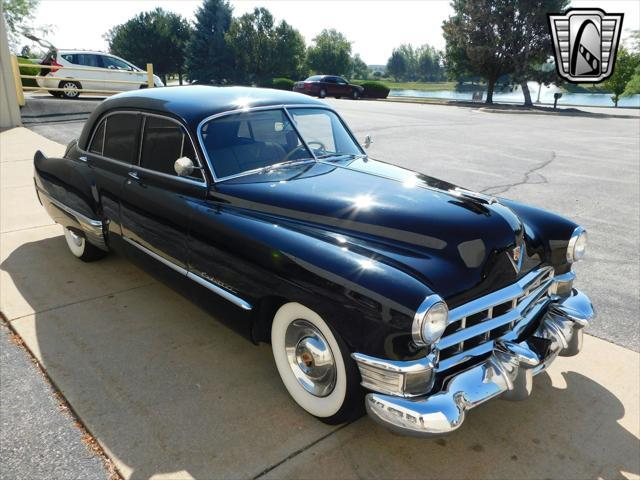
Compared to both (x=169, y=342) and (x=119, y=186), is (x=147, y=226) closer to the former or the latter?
(x=119, y=186)

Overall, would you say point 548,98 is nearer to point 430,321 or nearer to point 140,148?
point 140,148

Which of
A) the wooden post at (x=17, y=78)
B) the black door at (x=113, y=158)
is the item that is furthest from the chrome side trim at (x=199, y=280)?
the wooden post at (x=17, y=78)

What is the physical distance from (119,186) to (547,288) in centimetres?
328

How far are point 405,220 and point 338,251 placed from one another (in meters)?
0.49

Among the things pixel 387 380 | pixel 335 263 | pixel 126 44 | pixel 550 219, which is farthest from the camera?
pixel 126 44

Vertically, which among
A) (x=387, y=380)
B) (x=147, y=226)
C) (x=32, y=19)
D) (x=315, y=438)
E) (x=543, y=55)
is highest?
(x=32, y=19)

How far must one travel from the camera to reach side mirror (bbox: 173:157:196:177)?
3.24 m

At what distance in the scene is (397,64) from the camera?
132m

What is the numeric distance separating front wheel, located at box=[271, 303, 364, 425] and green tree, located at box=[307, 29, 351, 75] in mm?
72643

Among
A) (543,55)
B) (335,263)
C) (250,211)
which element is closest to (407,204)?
(335,263)

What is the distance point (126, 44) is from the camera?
61156mm

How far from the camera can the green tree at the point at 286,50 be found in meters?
56.3

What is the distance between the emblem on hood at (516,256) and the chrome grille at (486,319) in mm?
78

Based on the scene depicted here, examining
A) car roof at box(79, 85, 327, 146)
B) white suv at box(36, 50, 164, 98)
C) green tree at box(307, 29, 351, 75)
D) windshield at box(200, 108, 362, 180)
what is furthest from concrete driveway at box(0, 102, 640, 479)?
green tree at box(307, 29, 351, 75)
